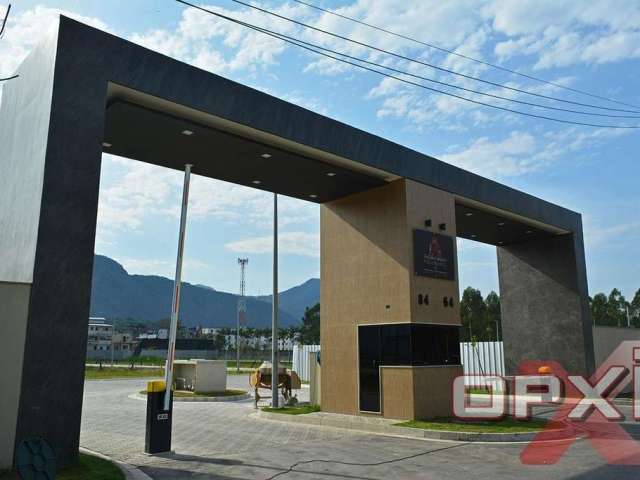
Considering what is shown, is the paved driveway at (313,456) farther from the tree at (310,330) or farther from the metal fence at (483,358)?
the tree at (310,330)

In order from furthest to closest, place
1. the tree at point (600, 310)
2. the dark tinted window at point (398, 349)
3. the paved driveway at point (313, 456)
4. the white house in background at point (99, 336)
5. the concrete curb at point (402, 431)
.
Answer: the white house in background at point (99, 336)
the tree at point (600, 310)
the dark tinted window at point (398, 349)
the concrete curb at point (402, 431)
the paved driveway at point (313, 456)

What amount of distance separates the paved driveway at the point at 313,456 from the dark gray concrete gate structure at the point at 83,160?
95.0 inches

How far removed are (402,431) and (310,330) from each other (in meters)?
101

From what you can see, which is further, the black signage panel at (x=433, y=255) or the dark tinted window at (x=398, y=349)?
the black signage panel at (x=433, y=255)

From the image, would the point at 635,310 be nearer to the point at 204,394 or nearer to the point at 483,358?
the point at 483,358

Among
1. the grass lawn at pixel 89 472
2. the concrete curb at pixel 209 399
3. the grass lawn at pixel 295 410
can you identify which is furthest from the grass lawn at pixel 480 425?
the concrete curb at pixel 209 399

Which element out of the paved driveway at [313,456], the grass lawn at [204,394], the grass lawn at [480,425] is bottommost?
the grass lawn at [204,394]

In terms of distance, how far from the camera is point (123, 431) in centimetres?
1358

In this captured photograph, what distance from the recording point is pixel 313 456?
404 inches

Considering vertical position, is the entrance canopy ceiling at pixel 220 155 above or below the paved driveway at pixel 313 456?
above

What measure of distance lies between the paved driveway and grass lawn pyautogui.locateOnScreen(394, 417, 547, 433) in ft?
3.16

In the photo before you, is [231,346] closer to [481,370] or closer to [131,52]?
[481,370]

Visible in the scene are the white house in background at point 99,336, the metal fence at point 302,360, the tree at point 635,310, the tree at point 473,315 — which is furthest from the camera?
the white house in background at point 99,336

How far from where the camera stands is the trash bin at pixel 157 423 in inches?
403
